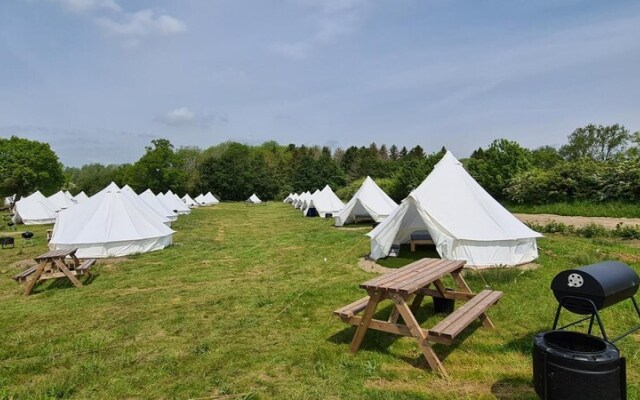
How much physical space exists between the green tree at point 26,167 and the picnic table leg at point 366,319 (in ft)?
133

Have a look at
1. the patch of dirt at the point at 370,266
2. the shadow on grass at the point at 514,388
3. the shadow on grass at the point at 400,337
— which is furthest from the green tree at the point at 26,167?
the shadow on grass at the point at 514,388

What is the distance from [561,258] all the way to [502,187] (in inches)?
686

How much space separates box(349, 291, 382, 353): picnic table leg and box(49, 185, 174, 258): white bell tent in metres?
10.8

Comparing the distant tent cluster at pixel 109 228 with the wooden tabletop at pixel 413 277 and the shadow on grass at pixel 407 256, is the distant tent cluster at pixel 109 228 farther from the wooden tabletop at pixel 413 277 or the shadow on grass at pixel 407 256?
the wooden tabletop at pixel 413 277

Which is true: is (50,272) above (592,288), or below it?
below

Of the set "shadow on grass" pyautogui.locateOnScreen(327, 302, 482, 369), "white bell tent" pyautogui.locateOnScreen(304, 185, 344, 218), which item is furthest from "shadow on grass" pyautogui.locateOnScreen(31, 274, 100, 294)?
"white bell tent" pyautogui.locateOnScreen(304, 185, 344, 218)

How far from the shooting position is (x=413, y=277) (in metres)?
4.72

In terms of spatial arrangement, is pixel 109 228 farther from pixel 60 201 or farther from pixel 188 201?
pixel 188 201

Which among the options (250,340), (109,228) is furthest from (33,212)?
(250,340)

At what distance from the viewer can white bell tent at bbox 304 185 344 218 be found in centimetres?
2694

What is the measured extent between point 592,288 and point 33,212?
3474cm

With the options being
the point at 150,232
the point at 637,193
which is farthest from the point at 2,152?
the point at 637,193

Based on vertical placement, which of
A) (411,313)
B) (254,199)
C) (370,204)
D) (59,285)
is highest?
(370,204)

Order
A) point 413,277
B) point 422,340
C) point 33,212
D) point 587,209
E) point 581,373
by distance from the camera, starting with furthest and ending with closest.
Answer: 1. point 33,212
2. point 587,209
3. point 413,277
4. point 422,340
5. point 581,373
